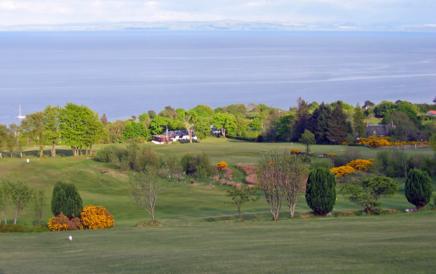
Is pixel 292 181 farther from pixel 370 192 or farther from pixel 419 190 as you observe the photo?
pixel 419 190

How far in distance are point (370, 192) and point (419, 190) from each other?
211cm

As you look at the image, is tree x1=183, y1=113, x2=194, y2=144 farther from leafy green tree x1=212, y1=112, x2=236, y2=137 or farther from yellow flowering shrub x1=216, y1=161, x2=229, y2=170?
yellow flowering shrub x1=216, y1=161, x2=229, y2=170

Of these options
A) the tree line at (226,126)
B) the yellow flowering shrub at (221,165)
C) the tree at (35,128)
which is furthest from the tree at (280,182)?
the tree at (35,128)

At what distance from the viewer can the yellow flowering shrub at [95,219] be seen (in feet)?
105

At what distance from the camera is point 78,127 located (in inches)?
2307

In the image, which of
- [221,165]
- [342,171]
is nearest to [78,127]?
[221,165]

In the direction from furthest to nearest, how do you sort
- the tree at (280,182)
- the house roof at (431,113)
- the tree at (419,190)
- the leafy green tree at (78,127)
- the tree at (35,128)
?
the house roof at (431,113), the leafy green tree at (78,127), the tree at (35,128), the tree at (419,190), the tree at (280,182)

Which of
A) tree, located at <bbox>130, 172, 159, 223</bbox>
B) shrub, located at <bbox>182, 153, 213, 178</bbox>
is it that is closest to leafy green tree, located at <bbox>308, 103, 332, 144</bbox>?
shrub, located at <bbox>182, 153, 213, 178</bbox>

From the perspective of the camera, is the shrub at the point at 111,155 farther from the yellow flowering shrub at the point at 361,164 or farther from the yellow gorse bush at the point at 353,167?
the yellow flowering shrub at the point at 361,164

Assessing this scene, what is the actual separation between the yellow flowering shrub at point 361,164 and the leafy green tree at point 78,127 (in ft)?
63.6

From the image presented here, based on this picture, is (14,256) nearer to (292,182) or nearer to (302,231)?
(302,231)

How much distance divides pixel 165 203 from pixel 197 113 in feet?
142

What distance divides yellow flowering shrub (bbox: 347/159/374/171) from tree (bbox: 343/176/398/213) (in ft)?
34.1

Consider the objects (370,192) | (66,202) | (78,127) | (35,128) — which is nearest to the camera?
(66,202)
